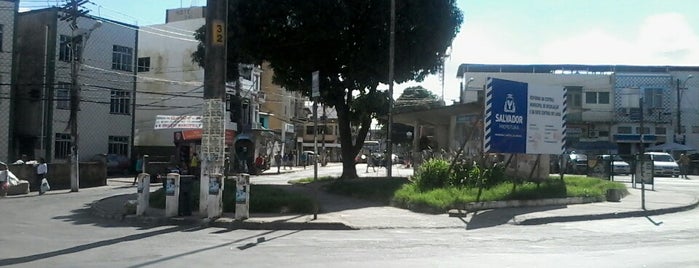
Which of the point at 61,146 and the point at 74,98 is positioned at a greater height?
the point at 74,98

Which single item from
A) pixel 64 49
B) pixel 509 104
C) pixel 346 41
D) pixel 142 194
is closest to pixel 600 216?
A: pixel 509 104

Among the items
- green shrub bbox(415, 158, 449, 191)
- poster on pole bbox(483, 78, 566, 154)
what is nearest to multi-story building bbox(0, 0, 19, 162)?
green shrub bbox(415, 158, 449, 191)

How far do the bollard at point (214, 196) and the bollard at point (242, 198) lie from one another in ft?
1.50

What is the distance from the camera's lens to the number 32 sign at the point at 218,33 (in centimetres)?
1439

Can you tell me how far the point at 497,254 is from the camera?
32.3 feet

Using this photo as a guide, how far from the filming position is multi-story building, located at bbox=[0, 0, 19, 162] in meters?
35.9

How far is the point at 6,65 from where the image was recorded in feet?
118

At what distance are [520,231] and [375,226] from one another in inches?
121

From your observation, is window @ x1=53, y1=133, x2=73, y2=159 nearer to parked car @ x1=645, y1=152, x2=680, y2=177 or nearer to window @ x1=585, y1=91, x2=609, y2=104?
parked car @ x1=645, y1=152, x2=680, y2=177

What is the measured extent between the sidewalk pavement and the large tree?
283 inches

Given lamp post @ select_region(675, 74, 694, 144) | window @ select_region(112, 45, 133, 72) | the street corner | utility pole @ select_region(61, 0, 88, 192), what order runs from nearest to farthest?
the street corner → utility pole @ select_region(61, 0, 88, 192) → window @ select_region(112, 45, 133, 72) → lamp post @ select_region(675, 74, 694, 144)

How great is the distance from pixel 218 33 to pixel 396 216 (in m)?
6.08

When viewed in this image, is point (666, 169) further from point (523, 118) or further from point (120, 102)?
point (120, 102)

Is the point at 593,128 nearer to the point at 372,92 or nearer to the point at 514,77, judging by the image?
the point at 514,77
